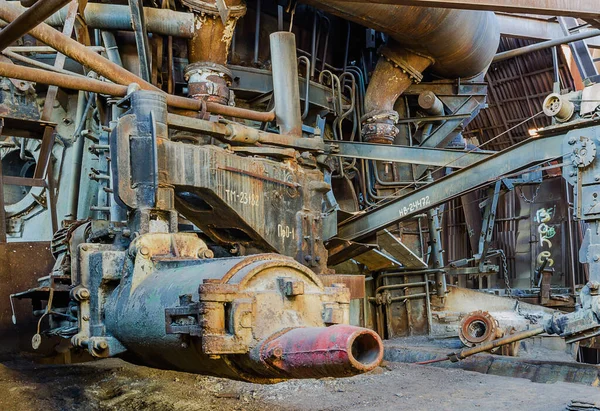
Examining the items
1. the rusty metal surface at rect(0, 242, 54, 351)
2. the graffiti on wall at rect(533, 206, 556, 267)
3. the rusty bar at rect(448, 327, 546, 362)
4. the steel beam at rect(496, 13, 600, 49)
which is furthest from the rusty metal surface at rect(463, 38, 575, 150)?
the rusty metal surface at rect(0, 242, 54, 351)

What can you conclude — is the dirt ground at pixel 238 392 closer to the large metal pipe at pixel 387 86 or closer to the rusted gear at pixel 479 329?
the rusted gear at pixel 479 329

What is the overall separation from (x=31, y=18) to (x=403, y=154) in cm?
477

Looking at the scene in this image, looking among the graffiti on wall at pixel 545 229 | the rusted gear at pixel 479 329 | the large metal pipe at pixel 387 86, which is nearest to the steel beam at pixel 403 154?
the large metal pipe at pixel 387 86

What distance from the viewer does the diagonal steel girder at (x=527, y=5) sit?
493cm

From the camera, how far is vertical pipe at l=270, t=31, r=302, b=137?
219 inches

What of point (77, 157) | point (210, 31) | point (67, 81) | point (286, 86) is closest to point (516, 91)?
point (210, 31)

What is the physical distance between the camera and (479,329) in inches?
277

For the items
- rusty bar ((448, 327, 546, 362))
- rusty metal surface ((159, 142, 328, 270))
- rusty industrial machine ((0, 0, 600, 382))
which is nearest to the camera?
rusty industrial machine ((0, 0, 600, 382))

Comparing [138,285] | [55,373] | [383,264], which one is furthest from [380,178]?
[138,285]

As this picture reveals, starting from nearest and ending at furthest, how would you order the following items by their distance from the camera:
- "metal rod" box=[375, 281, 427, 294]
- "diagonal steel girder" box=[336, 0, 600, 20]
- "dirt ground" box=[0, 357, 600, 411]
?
"dirt ground" box=[0, 357, 600, 411] < "diagonal steel girder" box=[336, 0, 600, 20] < "metal rod" box=[375, 281, 427, 294]

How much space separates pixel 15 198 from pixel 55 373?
13.3ft

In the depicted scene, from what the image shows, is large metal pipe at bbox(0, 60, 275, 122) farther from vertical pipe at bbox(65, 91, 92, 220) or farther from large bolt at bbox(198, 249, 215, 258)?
vertical pipe at bbox(65, 91, 92, 220)

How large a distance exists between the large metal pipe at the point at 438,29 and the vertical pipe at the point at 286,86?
3.88 feet

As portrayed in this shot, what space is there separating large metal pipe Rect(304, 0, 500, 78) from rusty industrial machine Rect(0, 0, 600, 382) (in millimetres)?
33
